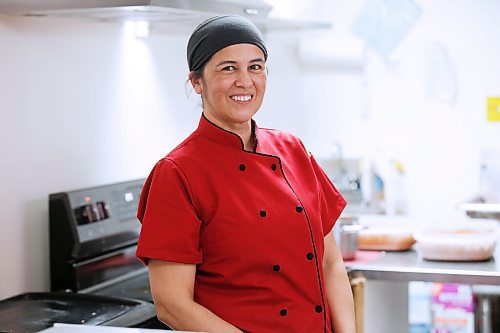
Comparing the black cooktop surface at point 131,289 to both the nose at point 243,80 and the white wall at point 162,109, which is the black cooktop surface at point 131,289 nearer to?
the white wall at point 162,109

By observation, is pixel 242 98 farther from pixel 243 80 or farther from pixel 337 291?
pixel 337 291

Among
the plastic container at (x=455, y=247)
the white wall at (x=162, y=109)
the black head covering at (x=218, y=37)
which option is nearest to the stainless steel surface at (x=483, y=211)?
the plastic container at (x=455, y=247)

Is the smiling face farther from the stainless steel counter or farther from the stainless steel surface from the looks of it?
the stainless steel surface

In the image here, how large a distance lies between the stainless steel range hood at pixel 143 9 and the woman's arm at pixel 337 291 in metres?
0.69

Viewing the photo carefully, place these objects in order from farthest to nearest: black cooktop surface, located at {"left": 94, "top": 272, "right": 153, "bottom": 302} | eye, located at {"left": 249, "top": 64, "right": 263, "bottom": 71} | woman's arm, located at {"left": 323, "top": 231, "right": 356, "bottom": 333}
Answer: black cooktop surface, located at {"left": 94, "top": 272, "right": 153, "bottom": 302}, woman's arm, located at {"left": 323, "top": 231, "right": 356, "bottom": 333}, eye, located at {"left": 249, "top": 64, "right": 263, "bottom": 71}

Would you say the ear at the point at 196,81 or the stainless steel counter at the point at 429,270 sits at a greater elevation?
the ear at the point at 196,81

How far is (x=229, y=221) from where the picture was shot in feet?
6.08

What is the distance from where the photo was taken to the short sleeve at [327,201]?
209 cm

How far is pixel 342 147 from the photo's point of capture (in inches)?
157

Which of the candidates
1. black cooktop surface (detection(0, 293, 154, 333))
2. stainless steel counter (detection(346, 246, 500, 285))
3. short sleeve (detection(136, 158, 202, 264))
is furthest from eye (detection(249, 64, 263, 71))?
stainless steel counter (detection(346, 246, 500, 285))

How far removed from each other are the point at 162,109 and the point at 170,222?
1.20m

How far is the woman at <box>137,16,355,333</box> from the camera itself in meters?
1.82

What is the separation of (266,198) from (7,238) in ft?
2.44

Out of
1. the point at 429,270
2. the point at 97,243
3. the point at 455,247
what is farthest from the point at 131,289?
the point at 455,247
